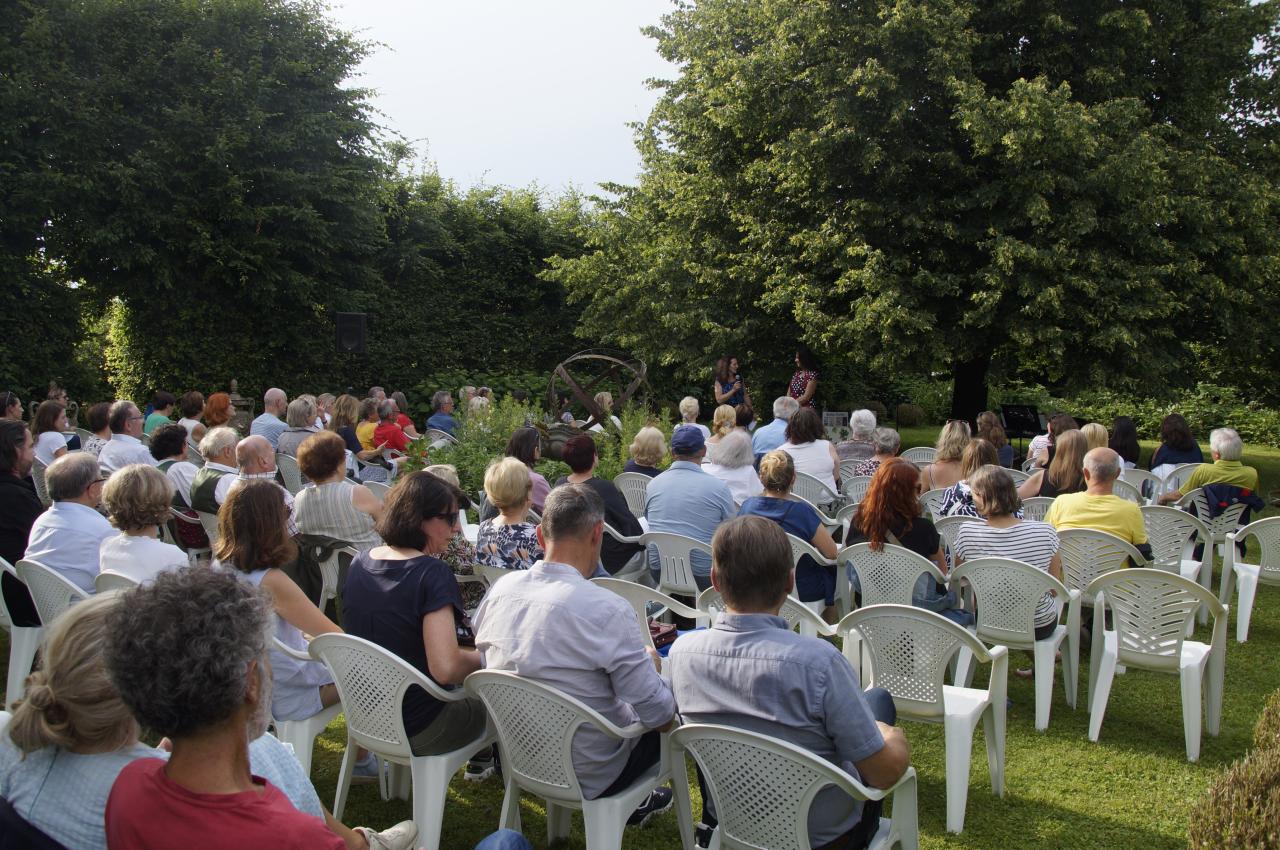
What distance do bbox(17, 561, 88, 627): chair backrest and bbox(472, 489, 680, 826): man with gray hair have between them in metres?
2.15

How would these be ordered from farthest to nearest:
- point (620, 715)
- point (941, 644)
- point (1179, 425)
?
point (1179, 425), point (941, 644), point (620, 715)

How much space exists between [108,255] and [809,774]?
15.9 m

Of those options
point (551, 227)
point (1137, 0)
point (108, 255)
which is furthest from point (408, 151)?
point (1137, 0)

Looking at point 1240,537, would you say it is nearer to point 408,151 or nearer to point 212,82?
point 212,82

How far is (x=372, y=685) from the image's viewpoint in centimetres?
298

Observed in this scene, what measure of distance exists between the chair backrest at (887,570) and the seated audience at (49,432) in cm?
621

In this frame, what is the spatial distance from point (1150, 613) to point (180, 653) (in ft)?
13.3

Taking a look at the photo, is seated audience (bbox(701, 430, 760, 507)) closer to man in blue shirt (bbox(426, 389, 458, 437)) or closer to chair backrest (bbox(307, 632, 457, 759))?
chair backrest (bbox(307, 632, 457, 759))

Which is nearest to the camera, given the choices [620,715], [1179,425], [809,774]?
[809,774]

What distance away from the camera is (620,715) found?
2857 mm

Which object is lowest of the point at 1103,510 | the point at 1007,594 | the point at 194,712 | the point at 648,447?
the point at 1007,594

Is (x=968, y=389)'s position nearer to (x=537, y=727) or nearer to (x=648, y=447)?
(x=648, y=447)

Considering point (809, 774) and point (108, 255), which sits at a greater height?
point (108, 255)

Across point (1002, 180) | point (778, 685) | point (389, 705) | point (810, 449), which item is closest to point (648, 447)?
point (810, 449)
